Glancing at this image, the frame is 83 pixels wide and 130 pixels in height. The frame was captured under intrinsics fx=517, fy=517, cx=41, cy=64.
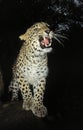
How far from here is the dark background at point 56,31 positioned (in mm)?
5887

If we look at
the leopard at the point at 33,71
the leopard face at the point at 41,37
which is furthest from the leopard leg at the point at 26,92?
the leopard face at the point at 41,37

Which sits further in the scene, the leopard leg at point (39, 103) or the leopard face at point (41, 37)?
the leopard leg at point (39, 103)

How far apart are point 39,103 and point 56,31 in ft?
3.97

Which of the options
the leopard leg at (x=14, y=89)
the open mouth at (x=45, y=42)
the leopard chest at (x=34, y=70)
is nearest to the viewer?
the open mouth at (x=45, y=42)

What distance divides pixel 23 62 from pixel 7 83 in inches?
44.9

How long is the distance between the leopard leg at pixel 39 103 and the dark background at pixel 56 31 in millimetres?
842

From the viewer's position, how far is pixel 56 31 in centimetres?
576

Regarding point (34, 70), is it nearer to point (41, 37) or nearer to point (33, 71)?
point (33, 71)

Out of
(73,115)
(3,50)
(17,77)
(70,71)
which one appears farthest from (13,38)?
(73,115)

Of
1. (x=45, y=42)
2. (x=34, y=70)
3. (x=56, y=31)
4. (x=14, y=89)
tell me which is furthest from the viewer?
(x=56, y=31)

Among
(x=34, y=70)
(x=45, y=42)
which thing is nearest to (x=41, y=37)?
(x=45, y=42)

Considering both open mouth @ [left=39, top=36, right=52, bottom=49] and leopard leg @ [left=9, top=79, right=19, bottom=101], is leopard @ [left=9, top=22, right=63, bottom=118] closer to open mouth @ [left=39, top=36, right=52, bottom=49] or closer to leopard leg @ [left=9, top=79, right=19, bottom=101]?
open mouth @ [left=39, top=36, right=52, bottom=49]

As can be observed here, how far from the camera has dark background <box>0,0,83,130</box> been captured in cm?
589

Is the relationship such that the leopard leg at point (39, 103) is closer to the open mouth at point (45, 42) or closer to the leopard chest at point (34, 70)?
the leopard chest at point (34, 70)
